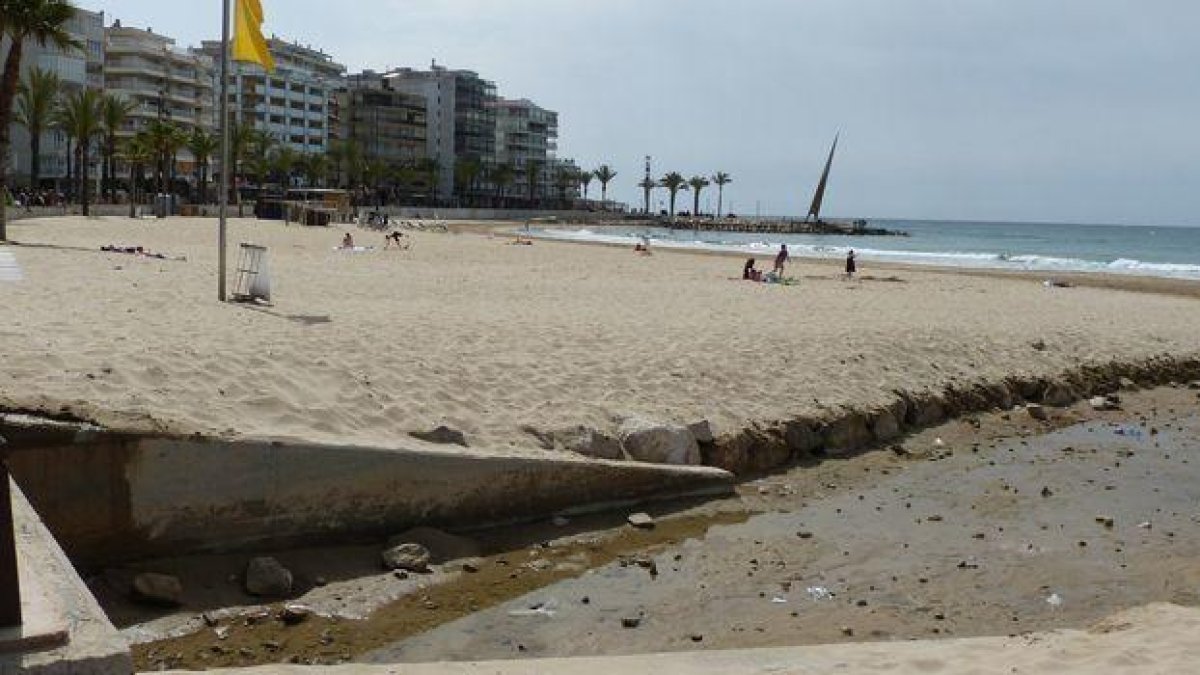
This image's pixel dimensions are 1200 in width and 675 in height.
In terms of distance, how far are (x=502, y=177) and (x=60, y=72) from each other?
245 ft

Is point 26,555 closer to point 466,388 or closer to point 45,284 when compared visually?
point 466,388

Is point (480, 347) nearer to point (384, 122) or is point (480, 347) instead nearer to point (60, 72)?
point (60, 72)

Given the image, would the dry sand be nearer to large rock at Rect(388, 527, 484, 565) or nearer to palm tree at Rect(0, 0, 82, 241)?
large rock at Rect(388, 527, 484, 565)

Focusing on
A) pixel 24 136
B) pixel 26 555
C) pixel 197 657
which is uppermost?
pixel 24 136

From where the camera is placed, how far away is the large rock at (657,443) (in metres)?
10.2

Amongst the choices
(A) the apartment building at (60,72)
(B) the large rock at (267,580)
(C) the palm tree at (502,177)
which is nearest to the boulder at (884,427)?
(B) the large rock at (267,580)

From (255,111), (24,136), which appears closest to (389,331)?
(24,136)

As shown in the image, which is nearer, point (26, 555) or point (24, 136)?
point (26, 555)

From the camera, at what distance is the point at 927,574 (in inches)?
319

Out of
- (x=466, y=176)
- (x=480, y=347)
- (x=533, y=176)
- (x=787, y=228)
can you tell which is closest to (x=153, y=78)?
(x=466, y=176)

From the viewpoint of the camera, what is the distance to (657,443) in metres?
10.2

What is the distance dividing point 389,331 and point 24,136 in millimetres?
83276

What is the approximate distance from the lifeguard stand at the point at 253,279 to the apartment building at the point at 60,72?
66632mm

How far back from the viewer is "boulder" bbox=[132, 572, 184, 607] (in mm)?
6973
